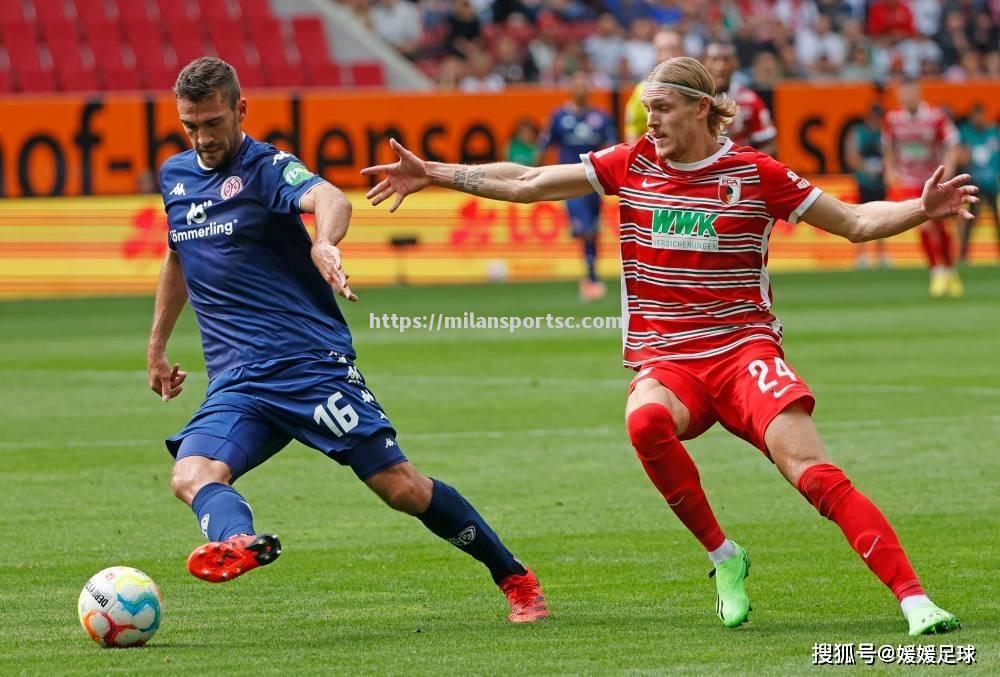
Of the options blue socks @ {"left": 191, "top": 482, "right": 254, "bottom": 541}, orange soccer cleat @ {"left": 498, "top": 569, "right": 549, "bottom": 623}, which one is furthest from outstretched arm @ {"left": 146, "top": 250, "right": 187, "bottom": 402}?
orange soccer cleat @ {"left": 498, "top": 569, "right": 549, "bottom": 623}

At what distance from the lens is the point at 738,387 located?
22.0 feet

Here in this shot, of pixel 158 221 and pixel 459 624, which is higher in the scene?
pixel 459 624

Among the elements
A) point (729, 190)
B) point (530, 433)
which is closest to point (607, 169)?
point (729, 190)

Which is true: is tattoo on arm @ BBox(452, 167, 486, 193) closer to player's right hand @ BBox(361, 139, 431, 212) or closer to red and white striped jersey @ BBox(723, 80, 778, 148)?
player's right hand @ BBox(361, 139, 431, 212)

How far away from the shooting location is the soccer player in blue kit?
6.57 m

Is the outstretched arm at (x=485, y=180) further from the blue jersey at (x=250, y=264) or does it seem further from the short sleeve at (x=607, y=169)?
the blue jersey at (x=250, y=264)

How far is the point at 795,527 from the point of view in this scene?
881 cm

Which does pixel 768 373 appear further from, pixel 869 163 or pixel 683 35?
pixel 683 35

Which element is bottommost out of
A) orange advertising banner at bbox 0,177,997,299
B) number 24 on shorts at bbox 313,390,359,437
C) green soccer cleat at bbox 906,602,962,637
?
orange advertising banner at bbox 0,177,997,299

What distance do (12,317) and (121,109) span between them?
574cm

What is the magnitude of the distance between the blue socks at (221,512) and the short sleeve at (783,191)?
2186 mm

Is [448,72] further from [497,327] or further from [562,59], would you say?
[497,327]

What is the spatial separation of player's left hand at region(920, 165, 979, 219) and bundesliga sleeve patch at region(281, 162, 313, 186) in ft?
7.18

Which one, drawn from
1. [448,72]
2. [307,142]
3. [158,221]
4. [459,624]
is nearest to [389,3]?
[448,72]
